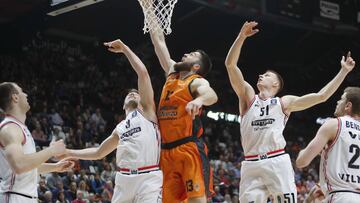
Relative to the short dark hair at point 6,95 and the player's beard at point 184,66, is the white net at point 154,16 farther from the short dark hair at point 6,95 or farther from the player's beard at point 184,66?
the short dark hair at point 6,95

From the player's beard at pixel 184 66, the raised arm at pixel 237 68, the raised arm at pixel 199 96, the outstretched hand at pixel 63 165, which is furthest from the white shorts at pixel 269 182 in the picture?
the outstretched hand at pixel 63 165

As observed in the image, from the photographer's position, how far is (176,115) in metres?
6.20

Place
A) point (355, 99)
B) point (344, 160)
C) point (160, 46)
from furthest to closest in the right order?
point (160, 46) < point (355, 99) < point (344, 160)

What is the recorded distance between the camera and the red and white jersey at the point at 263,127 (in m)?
6.71

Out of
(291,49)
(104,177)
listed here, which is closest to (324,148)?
(104,177)

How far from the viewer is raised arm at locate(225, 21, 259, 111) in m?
6.56

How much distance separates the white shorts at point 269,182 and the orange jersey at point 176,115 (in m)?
0.85

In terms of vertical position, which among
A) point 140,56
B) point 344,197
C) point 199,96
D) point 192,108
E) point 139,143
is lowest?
point 344,197

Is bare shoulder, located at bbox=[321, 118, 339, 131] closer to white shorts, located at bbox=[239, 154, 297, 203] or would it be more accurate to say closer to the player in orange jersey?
the player in orange jersey

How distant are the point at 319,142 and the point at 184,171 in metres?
1.59

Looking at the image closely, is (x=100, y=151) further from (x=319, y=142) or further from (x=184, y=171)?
(x=319, y=142)

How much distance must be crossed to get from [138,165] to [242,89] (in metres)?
1.69

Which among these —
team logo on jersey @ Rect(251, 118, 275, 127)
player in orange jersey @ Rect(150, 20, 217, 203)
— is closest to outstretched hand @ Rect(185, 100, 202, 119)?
player in orange jersey @ Rect(150, 20, 217, 203)

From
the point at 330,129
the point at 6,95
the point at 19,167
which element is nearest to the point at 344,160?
the point at 330,129
